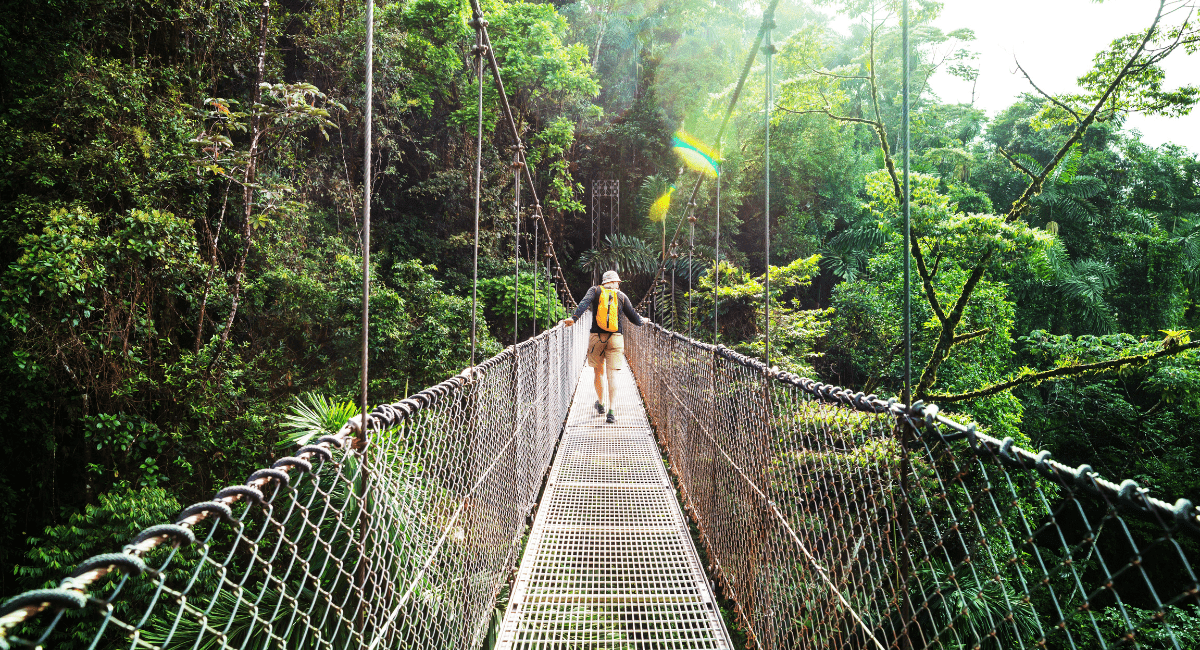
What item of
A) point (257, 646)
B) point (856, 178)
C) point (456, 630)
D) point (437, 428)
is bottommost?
point (257, 646)

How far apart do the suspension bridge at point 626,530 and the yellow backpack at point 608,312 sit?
19.0 inches

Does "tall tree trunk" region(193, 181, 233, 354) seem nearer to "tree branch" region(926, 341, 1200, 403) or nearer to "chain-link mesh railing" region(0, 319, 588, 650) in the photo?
"chain-link mesh railing" region(0, 319, 588, 650)

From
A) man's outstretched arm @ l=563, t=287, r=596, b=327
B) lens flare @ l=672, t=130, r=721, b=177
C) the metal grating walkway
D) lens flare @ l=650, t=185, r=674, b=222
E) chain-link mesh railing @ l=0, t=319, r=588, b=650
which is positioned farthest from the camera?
lens flare @ l=650, t=185, r=674, b=222

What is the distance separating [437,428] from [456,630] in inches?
17.6

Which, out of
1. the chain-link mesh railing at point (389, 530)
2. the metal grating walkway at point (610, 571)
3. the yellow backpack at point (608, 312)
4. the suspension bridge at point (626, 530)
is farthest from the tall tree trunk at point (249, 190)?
the metal grating walkway at point (610, 571)

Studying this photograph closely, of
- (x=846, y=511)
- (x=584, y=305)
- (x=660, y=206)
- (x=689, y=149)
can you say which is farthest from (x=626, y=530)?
(x=689, y=149)

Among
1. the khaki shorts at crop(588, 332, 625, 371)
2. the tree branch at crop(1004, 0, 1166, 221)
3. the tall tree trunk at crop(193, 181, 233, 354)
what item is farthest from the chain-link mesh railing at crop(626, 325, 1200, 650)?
the tall tree trunk at crop(193, 181, 233, 354)

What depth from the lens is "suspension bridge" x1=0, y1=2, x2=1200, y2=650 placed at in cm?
50

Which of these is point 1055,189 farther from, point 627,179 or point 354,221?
point 354,221

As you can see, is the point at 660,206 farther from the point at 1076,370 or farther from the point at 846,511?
the point at 846,511

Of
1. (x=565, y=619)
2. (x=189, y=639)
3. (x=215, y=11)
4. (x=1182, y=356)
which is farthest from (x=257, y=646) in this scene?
(x=1182, y=356)

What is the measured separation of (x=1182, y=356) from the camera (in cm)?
525

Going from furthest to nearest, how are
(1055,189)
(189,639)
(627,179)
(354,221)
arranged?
1. (627,179)
2. (1055,189)
3. (354,221)
4. (189,639)

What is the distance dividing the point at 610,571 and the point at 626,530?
267mm
